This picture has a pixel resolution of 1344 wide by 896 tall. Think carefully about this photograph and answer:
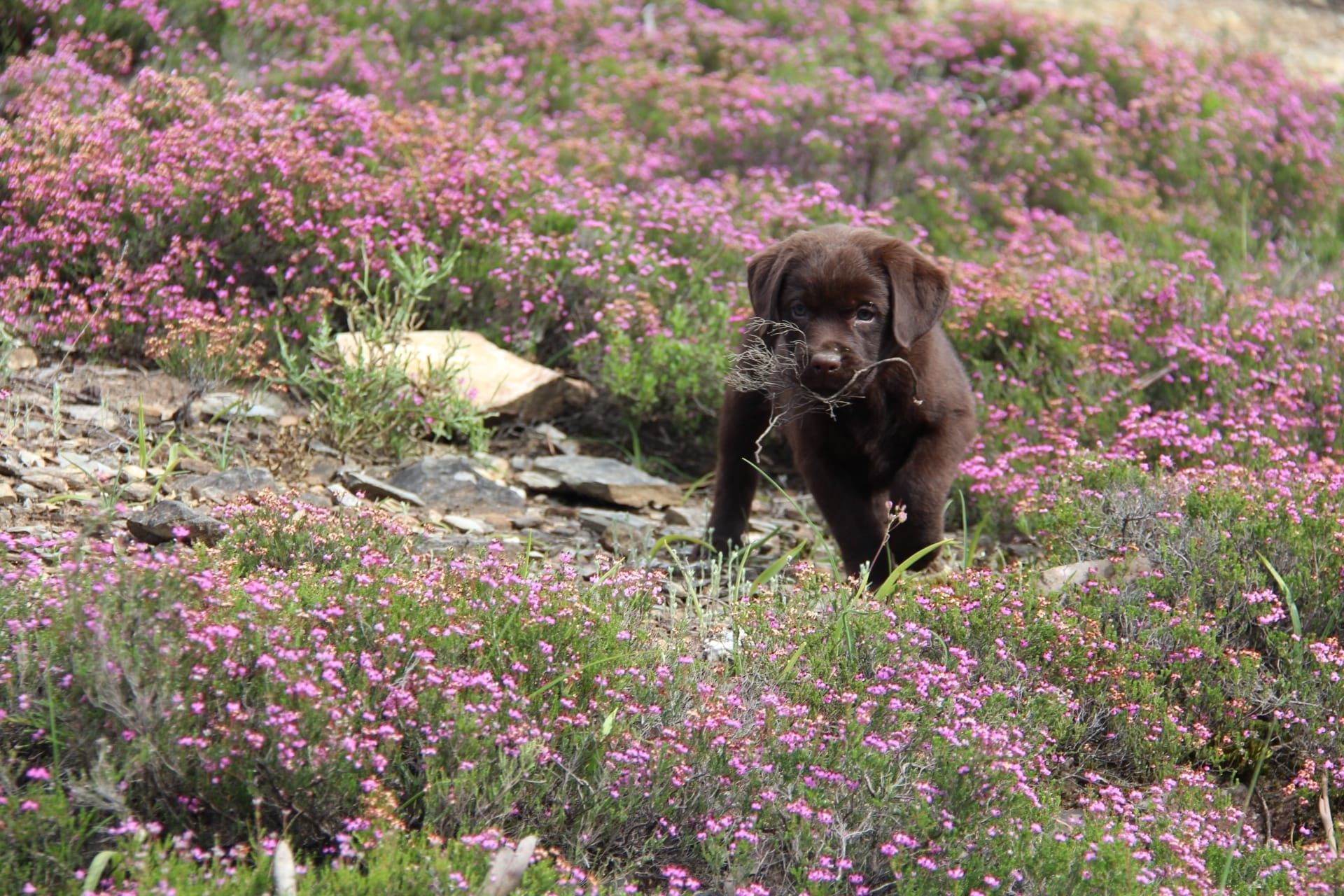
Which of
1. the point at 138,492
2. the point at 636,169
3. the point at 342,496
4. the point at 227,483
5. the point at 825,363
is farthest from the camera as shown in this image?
the point at 636,169

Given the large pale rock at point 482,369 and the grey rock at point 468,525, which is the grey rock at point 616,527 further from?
the large pale rock at point 482,369

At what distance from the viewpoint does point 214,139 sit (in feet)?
20.9

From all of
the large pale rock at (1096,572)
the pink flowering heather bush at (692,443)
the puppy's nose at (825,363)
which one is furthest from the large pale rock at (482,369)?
the large pale rock at (1096,572)

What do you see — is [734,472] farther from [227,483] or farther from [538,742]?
[538,742]

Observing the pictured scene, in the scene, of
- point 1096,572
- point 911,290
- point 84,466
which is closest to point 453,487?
point 84,466

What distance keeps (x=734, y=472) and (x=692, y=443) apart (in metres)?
1.12

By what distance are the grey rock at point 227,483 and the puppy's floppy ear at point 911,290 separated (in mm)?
2251

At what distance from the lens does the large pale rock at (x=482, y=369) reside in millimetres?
5750

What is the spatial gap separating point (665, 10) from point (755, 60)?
120 cm

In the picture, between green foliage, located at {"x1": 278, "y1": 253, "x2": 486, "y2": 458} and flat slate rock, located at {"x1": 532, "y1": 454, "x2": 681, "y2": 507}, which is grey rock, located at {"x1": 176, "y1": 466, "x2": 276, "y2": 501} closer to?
green foliage, located at {"x1": 278, "y1": 253, "x2": 486, "y2": 458}

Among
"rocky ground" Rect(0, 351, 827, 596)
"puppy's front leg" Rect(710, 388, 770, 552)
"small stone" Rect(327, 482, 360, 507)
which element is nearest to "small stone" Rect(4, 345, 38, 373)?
"rocky ground" Rect(0, 351, 827, 596)

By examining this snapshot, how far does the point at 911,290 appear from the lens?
4844 mm

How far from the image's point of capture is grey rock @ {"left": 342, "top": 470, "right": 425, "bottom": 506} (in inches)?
208

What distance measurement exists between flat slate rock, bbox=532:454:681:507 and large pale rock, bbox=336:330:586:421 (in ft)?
1.08
